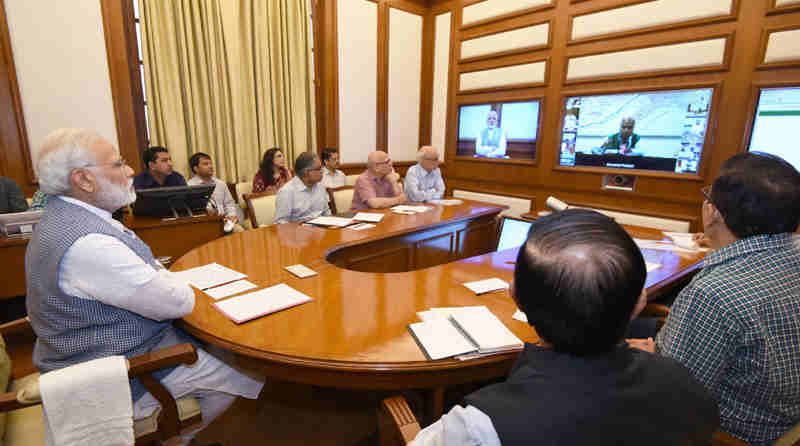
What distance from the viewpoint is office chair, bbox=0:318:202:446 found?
1.01m

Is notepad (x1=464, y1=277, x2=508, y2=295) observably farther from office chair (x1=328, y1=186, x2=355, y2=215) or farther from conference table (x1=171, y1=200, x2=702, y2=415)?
office chair (x1=328, y1=186, x2=355, y2=215)

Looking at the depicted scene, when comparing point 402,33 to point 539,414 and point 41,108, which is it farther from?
point 539,414

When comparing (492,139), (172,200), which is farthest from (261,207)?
(492,139)

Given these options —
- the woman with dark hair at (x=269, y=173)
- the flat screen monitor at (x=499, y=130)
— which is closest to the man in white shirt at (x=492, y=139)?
the flat screen monitor at (x=499, y=130)

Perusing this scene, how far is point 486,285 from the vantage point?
165 centimetres

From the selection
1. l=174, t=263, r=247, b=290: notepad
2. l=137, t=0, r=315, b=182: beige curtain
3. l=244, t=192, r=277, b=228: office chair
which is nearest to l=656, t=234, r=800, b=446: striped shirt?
l=174, t=263, r=247, b=290: notepad

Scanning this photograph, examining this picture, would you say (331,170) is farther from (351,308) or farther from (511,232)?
(351,308)

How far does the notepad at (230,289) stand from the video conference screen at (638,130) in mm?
3886

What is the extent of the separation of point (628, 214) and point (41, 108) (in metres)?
5.53

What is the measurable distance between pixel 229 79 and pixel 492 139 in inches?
128

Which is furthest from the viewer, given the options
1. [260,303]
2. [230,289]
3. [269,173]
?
→ [269,173]

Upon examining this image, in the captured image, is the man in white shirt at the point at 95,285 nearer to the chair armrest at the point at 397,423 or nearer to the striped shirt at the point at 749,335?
the chair armrest at the point at 397,423

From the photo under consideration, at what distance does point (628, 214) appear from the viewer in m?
4.03

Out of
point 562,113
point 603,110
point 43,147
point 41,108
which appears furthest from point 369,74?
point 43,147
